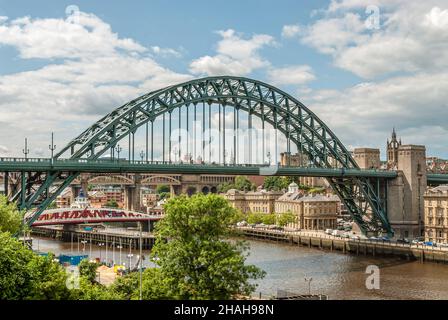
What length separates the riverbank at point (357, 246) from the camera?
58.3 meters

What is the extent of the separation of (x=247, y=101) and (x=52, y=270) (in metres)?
44.7

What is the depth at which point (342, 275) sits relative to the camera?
161 ft

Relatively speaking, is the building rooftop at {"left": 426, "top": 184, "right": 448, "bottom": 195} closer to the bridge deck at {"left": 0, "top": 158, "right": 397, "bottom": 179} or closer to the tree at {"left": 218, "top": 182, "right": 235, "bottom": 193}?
the bridge deck at {"left": 0, "top": 158, "right": 397, "bottom": 179}

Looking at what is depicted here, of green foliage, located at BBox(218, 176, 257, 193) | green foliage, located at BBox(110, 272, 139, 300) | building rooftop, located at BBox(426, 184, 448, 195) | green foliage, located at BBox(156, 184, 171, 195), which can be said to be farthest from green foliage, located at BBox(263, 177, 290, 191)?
green foliage, located at BBox(110, 272, 139, 300)

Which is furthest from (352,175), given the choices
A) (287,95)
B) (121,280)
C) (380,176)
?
(121,280)

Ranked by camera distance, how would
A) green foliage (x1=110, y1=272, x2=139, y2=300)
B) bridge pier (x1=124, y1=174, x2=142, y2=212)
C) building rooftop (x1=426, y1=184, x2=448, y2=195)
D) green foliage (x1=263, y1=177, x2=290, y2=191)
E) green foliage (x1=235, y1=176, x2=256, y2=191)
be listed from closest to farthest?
green foliage (x1=110, y1=272, x2=139, y2=300)
building rooftop (x1=426, y1=184, x2=448, y2=195)
bridge pier (x1=124, y1=174, x2=142, y2=212)
green foliage (x1=263, y1=177, x2=290, y2=191)
green foliage (x1=235, y1=176, x2=256, y2=191)

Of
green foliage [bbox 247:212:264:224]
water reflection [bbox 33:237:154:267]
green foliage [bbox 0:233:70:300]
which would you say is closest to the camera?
green foliage [bbox 0:233:70:300]

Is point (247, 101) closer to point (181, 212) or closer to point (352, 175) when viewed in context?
point (352, 175)

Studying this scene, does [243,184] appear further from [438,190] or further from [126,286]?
[126,286]

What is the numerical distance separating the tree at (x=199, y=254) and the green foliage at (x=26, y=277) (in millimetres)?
3969

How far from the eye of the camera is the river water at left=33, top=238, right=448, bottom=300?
40.8 m

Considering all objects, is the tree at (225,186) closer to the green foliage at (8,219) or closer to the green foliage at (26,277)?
the green foliage at (8,219)

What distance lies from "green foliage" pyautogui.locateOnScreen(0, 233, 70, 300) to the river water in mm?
16238

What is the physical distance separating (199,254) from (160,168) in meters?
29.2
